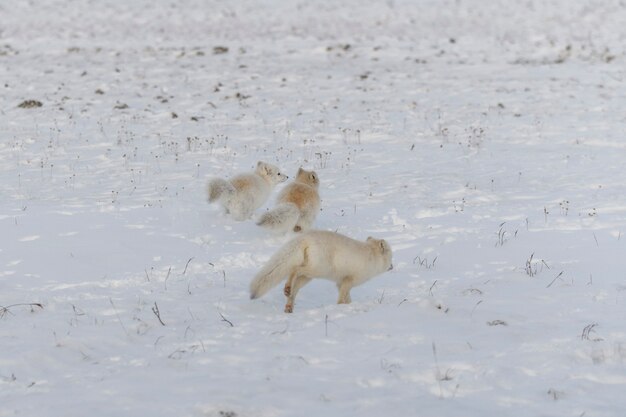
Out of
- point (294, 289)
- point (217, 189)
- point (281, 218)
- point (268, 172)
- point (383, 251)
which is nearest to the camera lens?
point (294, 289)

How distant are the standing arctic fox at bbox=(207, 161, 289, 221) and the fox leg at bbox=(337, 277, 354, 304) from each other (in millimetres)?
3185

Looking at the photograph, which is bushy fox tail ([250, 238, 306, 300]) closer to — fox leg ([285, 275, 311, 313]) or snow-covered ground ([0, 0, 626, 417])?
fox leg ([285, 275, 311, 313])

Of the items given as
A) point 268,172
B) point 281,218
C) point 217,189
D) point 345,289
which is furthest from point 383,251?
point 268,172

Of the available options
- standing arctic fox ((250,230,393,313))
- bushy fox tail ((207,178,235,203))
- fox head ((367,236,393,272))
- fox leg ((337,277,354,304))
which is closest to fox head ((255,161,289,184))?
bushy fox tail ((207,178,235,203))

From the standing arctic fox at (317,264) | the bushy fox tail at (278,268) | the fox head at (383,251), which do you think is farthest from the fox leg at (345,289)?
the bushy fox tail at (278,268)

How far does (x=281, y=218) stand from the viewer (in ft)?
30.5

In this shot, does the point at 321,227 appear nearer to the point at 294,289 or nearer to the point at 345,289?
the point at 345,289

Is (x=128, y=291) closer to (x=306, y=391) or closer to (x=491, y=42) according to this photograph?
(x=306, y=391)

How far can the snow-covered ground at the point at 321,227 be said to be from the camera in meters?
5.38

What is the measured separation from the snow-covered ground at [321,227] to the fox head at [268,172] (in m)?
1.00

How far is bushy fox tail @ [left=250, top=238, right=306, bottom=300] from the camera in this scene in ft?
22.7

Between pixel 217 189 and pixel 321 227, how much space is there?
1.67m

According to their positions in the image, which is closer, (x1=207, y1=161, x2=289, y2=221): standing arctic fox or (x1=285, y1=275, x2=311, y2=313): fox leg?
(x1=285, y1=275, x2=311, y2=313): fox leg

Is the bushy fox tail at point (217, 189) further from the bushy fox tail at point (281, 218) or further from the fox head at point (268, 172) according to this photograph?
the fox head at point (268, 172)
